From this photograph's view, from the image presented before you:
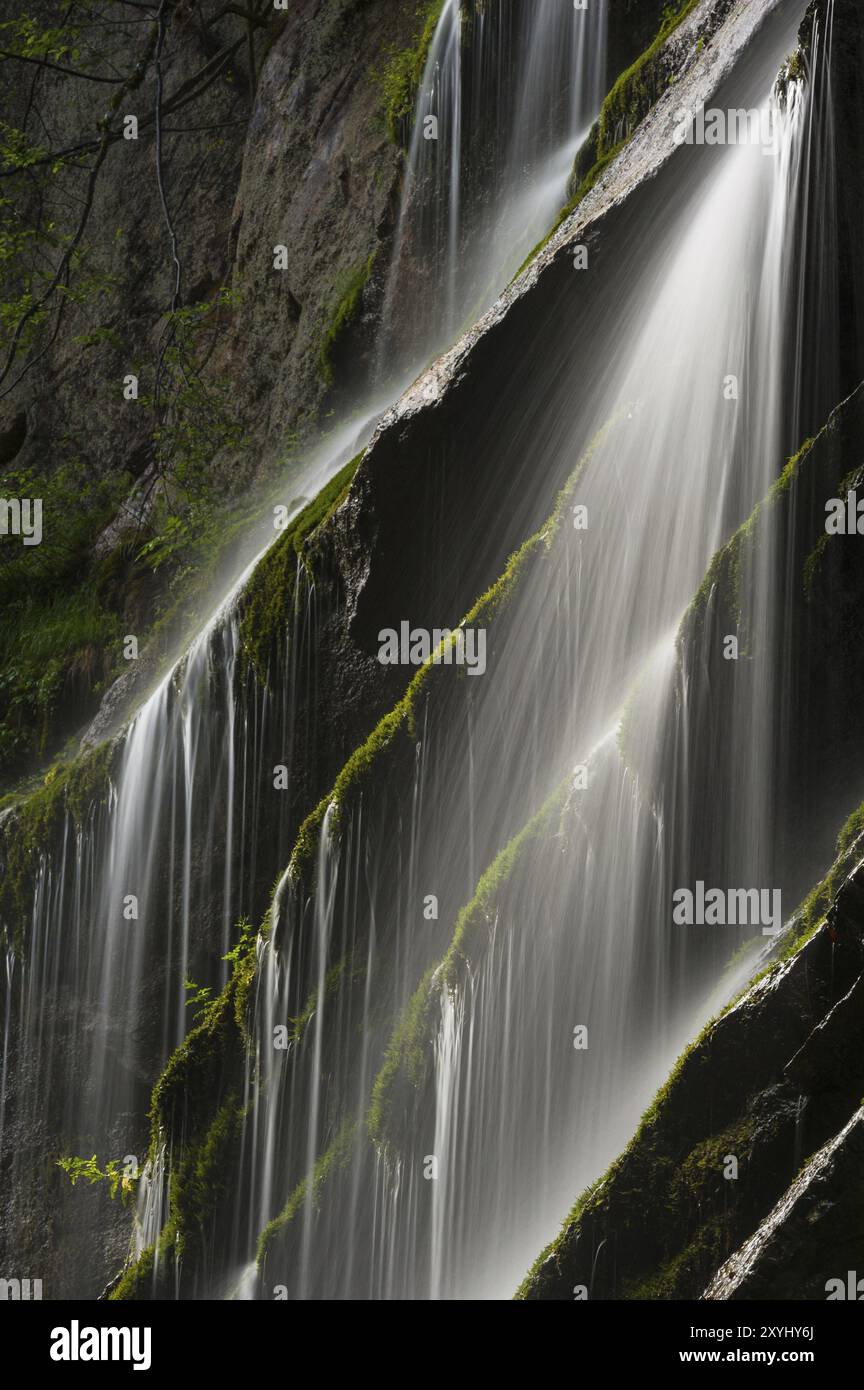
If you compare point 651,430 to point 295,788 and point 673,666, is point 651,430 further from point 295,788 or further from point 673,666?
point 295,788

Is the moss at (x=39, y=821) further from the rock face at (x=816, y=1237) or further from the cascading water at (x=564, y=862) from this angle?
the rock face at (x=816, y=1237)

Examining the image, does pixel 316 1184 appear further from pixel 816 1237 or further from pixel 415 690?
pixel 816 1237

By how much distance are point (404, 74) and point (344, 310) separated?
1.91 m

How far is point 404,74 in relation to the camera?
454 inches

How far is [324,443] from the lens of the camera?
1127 centimetres

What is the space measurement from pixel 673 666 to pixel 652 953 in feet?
3.37

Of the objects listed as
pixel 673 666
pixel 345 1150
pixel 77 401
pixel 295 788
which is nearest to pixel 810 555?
pixel 673 666

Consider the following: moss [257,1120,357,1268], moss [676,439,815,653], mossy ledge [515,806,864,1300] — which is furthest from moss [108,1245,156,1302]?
moss [676,439,815,653]

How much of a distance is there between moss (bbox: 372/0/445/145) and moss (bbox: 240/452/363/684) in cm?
408

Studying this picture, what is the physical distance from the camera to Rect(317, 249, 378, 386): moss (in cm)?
1159

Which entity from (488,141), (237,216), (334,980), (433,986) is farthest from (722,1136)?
(237,216)

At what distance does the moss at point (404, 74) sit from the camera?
1100cm

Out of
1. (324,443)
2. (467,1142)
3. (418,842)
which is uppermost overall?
(324,443)

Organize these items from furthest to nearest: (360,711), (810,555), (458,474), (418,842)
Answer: (360,711) < (458,474) < (418,842) < (810,555)
